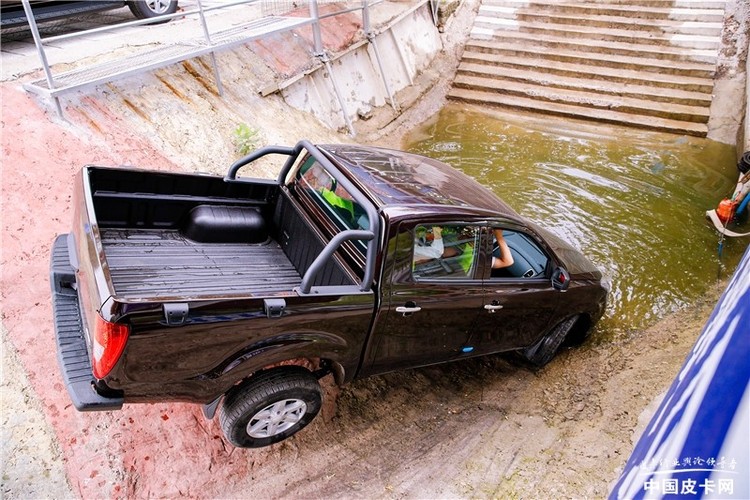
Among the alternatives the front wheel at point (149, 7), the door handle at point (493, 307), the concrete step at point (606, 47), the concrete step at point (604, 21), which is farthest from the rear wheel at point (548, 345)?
the concrete step at point (604, 21)

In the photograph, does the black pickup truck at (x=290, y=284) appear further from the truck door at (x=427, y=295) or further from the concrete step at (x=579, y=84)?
the concrete step at (x=579, y=84)

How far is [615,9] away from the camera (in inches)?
467

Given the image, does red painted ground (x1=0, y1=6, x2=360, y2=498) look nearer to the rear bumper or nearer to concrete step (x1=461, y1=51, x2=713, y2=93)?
the rear bumper

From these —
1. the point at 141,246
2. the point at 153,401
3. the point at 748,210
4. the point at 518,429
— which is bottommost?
the point at 518,429

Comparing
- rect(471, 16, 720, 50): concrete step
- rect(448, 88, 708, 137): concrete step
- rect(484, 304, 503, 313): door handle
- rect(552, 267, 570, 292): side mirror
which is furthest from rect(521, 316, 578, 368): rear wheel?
rect(471, 16, 720, 50): concrete step

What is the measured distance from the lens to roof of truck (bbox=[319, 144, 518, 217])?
3.61 meters

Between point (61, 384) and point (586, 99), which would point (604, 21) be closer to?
point (586, 99)

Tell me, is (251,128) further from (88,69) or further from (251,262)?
(251,262)

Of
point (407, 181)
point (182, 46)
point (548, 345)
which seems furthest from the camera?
point (182, 46)

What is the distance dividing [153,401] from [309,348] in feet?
3.14

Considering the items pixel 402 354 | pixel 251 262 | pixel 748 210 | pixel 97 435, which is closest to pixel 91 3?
pixel 251 262

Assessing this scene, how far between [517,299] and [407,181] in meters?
1.29

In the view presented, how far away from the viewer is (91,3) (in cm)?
752

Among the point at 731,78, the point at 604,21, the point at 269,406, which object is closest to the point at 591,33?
the point at 604,21
